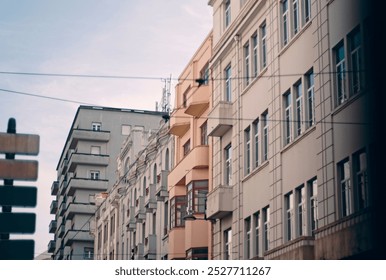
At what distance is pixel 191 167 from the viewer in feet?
60.3

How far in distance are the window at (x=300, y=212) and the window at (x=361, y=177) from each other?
5.52 feet

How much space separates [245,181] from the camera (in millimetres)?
15219

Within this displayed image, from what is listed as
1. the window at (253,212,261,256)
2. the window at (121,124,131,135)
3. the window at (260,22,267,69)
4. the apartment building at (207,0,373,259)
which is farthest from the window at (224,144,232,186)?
the window at (121,124,131,135)

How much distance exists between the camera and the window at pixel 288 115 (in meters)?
13.5

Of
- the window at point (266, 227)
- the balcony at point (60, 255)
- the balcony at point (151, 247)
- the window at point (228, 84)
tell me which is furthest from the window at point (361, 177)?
the balcony at point (151, 247)

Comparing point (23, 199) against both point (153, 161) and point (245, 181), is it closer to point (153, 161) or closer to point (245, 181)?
point (245, 181)

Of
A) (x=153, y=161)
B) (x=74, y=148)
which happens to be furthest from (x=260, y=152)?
(x=153, y=161)

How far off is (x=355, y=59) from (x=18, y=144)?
412cm

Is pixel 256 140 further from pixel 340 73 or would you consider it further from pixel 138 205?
pixel 138 205

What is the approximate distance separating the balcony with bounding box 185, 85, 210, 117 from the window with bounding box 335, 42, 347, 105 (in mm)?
6139

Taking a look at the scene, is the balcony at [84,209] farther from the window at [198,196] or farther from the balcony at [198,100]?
the window at [198,196]

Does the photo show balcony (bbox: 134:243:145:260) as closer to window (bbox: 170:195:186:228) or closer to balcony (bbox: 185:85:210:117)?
window (bbox: 170:195:186:228)

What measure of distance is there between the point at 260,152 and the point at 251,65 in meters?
1.63

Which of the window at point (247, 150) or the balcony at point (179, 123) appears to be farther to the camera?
the balcony at point (179, 123)
